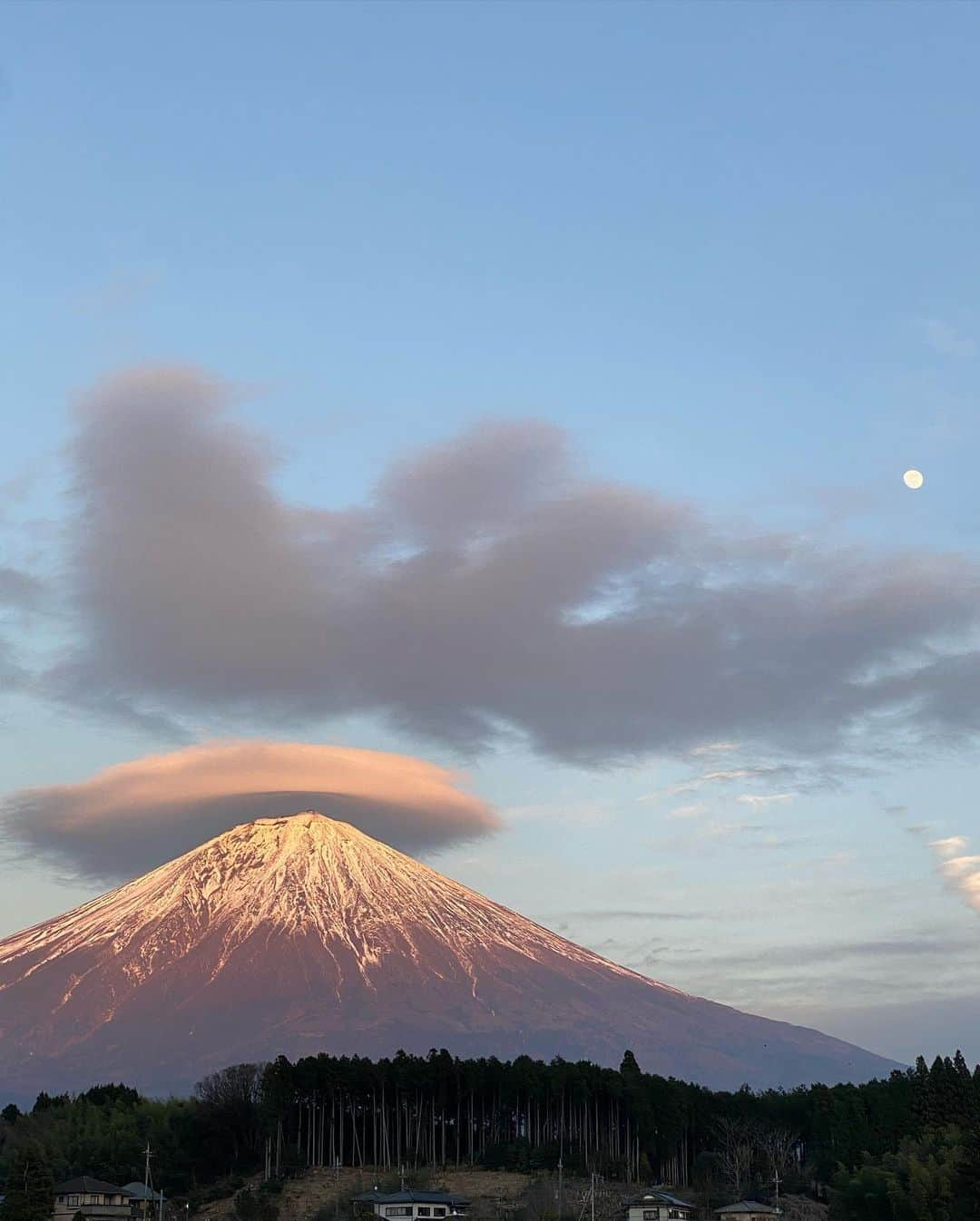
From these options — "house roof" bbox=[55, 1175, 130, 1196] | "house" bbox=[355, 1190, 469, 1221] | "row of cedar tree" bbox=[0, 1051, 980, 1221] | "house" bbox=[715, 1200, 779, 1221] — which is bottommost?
"house" bbox=[715, 1200, 779, 1221]

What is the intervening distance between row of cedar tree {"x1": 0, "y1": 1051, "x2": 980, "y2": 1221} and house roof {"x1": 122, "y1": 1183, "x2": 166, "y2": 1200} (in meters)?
3.23

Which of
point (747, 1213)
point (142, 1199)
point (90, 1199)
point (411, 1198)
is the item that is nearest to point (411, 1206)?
point (411, 1198)

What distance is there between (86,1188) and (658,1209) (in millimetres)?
35952

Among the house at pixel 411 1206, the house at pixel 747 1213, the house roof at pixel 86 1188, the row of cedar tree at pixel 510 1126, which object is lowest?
the house at pixel 747 1213

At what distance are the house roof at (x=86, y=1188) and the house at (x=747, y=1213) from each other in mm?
38240

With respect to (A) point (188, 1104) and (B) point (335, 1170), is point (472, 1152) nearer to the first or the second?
(B) point (335, 1170)

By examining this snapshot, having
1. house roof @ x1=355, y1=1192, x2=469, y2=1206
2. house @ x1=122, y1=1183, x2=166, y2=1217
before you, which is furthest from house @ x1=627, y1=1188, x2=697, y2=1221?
house @ x1=122, y1=1183, x2=166, y2=1217

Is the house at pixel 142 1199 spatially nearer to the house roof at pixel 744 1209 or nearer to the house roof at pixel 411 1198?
the house roof at pixel 411 1198

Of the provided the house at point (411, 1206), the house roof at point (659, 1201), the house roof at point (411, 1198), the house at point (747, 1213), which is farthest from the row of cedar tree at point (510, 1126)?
the house at point (411, 1206)

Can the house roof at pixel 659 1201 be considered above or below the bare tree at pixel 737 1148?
below

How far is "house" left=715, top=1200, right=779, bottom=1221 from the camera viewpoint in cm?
9906

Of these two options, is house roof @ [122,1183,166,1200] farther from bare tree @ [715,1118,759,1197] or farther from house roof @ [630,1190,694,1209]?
bare tree @ [715,1118,759,1197]

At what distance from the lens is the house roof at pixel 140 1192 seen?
350 feet

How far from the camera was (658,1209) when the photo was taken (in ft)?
318
